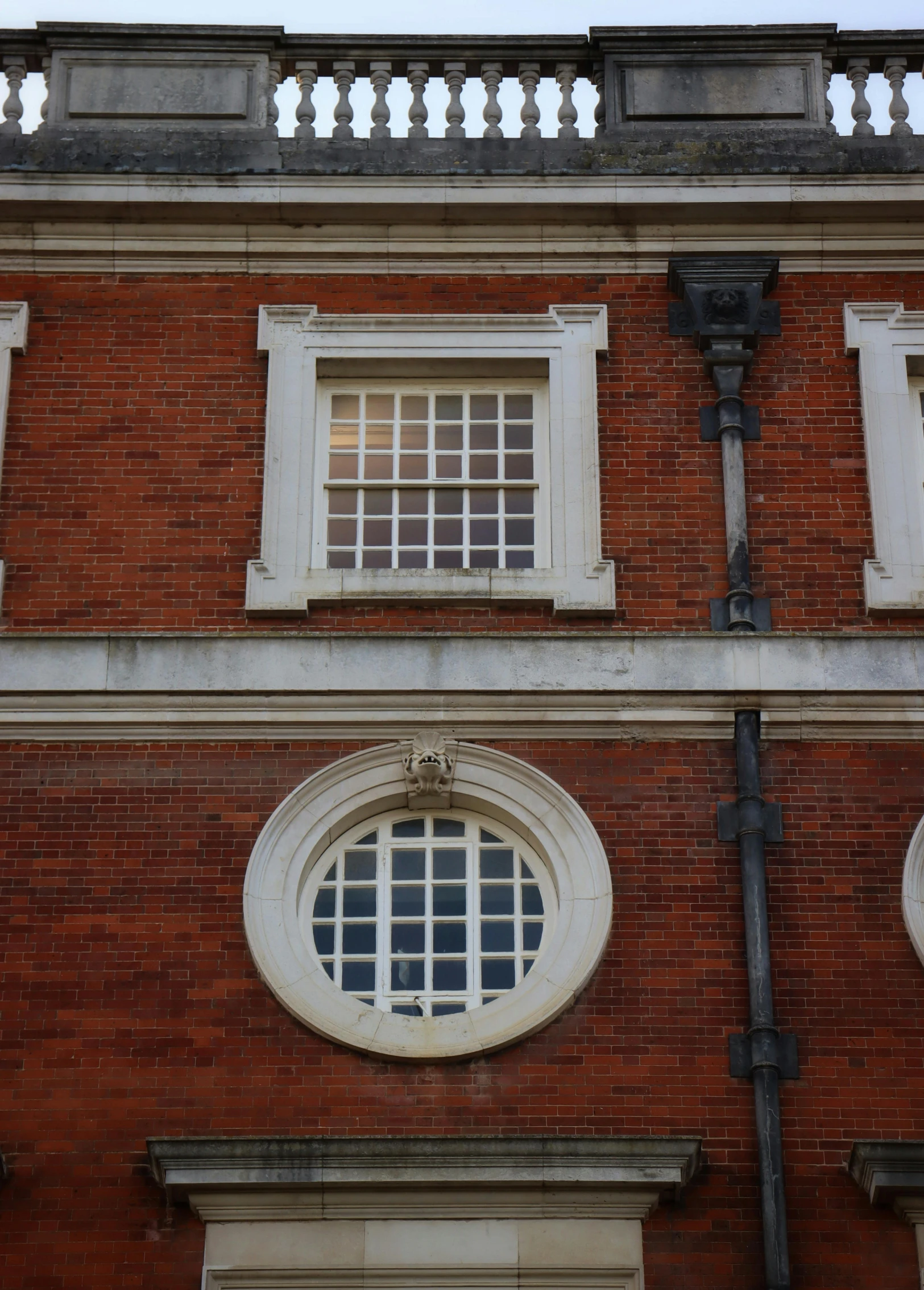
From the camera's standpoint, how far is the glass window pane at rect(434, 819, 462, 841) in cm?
1392

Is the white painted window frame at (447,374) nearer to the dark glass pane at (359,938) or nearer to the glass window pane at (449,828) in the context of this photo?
the glass window pane at (449,828)

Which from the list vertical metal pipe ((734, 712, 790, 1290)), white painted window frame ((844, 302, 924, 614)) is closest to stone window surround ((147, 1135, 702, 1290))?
vertical metal pipe ((734, 712, 790, 1290))

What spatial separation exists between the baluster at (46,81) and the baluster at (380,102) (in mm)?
2470

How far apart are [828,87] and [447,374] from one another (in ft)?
12.8

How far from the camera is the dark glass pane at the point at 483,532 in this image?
15.2m

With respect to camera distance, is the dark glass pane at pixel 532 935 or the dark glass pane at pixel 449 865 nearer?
the dark glass pane at pixel 532 935

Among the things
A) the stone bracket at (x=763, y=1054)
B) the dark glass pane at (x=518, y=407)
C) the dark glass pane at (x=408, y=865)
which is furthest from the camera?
the dark glass pane at (x=518, y=407)

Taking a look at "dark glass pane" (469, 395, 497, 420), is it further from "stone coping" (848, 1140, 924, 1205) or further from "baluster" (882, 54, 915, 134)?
"stone coping" (848, 1140, 924, 1205)

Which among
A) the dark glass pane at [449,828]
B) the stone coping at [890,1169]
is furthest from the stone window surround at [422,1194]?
the dark glass pane at [449,828]

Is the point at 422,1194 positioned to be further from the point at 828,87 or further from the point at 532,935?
the point at 828,87

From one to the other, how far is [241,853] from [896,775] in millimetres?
4257

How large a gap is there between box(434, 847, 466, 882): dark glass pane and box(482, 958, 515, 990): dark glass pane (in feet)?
2.01

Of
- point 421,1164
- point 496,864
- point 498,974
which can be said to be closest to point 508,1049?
point 498,974

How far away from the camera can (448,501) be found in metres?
15.4
